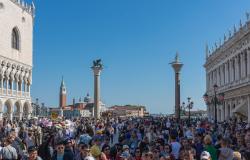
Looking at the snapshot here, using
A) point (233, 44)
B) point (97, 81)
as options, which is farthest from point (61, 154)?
point (233, 44)

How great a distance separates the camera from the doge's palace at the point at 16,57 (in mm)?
45906

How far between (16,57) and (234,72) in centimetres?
2546

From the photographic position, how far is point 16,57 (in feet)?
163

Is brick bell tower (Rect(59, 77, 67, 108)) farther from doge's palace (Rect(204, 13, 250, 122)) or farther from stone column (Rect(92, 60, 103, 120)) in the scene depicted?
stone column (Rect(92, 60, 103, 120))

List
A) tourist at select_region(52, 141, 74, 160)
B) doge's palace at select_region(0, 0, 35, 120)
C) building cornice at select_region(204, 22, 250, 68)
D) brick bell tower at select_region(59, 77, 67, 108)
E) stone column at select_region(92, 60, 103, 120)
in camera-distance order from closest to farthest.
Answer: tourist at select_region(52, 141, 74, 160) → building cornice at select_region(204, 22, 250, 68) → stone column at select_region(92, 60, 103, 120) → doge's palace at select_region(0, 0, 35, 120) → brick bell tower at select_region(59, 77, 67, 108)

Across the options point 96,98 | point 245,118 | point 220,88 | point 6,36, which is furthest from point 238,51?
point 6,36

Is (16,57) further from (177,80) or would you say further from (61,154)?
(61,154)

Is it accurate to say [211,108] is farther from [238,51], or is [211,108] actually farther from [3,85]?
[3,85]

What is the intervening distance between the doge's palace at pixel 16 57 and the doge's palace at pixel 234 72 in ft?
78.4

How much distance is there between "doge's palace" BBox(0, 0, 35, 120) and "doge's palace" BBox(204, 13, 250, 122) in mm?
23901

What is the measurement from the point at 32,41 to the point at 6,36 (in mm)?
8536

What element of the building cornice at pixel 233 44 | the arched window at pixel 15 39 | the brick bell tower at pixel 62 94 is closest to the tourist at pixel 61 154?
the building cornice at pixel 233 44

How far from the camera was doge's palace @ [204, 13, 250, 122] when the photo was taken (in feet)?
119

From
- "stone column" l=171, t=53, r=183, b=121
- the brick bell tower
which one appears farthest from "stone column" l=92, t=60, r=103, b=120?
the brick bell tower
